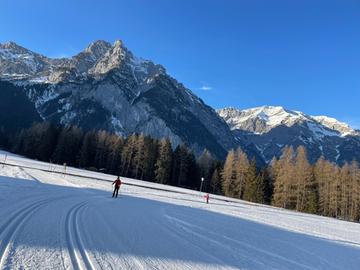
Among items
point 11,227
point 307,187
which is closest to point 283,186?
point 307,187

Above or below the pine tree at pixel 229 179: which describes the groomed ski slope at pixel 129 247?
below

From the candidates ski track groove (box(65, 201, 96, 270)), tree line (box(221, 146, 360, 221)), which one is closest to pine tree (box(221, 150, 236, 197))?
tree line (box(221, 146, 360, 221))

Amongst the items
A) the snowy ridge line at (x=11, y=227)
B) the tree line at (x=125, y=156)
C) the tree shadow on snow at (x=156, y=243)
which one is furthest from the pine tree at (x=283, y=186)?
the snowy ridge line at (x=11, y=227)

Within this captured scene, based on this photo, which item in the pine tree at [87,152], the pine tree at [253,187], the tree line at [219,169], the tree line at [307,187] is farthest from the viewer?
the pine tree at [87,152]

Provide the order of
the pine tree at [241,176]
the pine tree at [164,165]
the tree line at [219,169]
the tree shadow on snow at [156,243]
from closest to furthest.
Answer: the tree shadow on snow at [156,243]
the tree line at [219,169]
the pine tree at [241,176]
the pine tree at [164,165]

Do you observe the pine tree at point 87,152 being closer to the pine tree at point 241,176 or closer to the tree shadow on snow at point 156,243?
the pine tree at point 241,176

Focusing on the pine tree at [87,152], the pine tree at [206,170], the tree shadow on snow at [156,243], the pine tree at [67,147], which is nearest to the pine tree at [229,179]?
the pine tree at [206,170]

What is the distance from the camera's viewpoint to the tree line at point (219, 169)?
267ft

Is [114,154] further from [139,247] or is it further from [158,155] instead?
[139,247]

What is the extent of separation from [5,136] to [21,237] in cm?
15935

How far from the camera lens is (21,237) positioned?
951 cm

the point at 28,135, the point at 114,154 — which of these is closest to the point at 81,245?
the point at 114,154

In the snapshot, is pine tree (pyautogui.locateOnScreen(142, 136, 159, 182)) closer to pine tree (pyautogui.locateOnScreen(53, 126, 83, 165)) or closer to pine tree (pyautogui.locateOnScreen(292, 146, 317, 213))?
pine tree (pyautogui.locateOnScreen(53, 126, 83, 165))

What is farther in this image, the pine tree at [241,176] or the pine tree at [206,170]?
the pine tree at [206,170]
